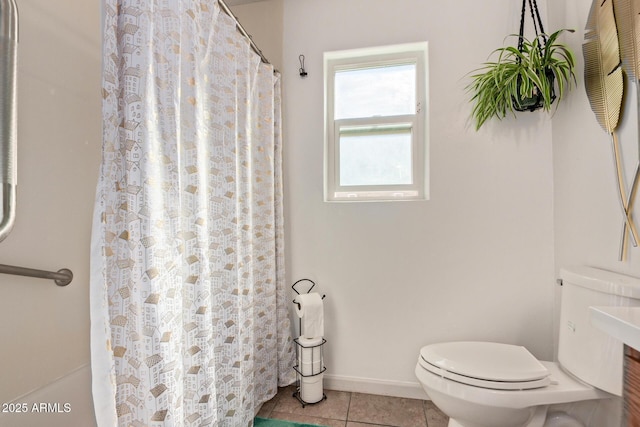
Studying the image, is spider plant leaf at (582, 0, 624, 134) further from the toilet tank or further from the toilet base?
the toilet base

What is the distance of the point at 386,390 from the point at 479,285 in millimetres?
816

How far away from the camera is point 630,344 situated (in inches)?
20.2

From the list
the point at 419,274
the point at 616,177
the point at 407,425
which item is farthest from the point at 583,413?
the point at 616,177

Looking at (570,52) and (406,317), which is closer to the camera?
(570,52)

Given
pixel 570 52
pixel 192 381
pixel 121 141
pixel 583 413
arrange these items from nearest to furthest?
pixel 121 141 → pixel 192 381 → pixel 583 413 → pixel 570 52

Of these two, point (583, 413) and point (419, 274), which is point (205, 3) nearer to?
point (419, 274)

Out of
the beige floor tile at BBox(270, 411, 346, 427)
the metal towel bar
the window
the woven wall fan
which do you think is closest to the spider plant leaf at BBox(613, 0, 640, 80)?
the woven wall fan

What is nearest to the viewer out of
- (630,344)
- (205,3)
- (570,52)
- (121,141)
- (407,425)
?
(630,344)

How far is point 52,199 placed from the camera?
42.3 inches

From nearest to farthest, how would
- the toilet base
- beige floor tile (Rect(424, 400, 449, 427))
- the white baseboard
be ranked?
the toilet base
beige floor tile (Rect(424, 400, 449, 427))
the white baseboard

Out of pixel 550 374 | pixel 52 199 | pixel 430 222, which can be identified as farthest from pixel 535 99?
pixel 52 199

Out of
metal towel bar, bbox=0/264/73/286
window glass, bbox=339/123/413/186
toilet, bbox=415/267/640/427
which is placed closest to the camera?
metal towel bar, bbox=0/264/73/286

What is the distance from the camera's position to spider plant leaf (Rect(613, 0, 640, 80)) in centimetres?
101

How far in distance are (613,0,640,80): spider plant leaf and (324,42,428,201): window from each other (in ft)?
2.81
